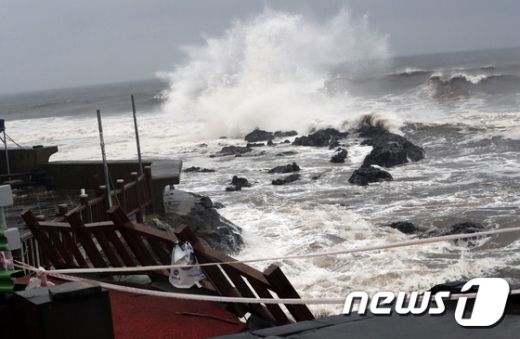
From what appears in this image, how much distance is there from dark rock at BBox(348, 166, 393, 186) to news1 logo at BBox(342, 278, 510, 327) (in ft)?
57.3

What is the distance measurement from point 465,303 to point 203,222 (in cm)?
1032

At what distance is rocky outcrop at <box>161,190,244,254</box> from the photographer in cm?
1368

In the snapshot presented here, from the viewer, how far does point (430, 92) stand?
202 ft

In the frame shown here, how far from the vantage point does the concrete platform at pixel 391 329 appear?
3795 mm

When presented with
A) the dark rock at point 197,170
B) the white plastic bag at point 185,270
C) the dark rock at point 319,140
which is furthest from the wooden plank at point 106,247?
the dark rock at point 319,140

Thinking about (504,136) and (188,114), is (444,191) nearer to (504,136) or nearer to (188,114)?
(504,136)

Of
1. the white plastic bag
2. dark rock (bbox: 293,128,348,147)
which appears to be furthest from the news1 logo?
dark rock (bbox: 293,128,348,147)

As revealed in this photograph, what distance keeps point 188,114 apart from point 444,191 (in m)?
40.7

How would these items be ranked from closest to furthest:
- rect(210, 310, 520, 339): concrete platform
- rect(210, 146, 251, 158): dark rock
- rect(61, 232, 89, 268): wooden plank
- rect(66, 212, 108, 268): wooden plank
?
rect(210, 310, 520, 339): concrete platform, rect(66, 212, 108, 268): wooden plank, rect(61, 232, 89, 268): wooden plank, rect(210, 146, 251, 158): dark rock

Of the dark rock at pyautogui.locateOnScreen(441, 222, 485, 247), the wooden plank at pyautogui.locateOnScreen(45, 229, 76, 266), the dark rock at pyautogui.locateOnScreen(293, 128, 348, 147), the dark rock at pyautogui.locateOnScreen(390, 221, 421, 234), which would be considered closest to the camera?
the wooden plank at pyautogui.locateOnScreen(45, 229, 76, 266)

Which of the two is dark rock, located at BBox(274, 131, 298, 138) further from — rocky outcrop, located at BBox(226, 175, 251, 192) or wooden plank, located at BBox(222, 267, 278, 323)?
wooden plank, located at BBox(222, 267, 278, 323)

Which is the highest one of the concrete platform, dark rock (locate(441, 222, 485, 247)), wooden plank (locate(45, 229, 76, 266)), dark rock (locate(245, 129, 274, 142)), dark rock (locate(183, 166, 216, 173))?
the concrete platform

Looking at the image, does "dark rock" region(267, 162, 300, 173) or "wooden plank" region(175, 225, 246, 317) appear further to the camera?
"dark rock" region(267, 162, 300, 173)

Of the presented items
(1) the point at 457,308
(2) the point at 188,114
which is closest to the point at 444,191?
(1) the point at 457,308
